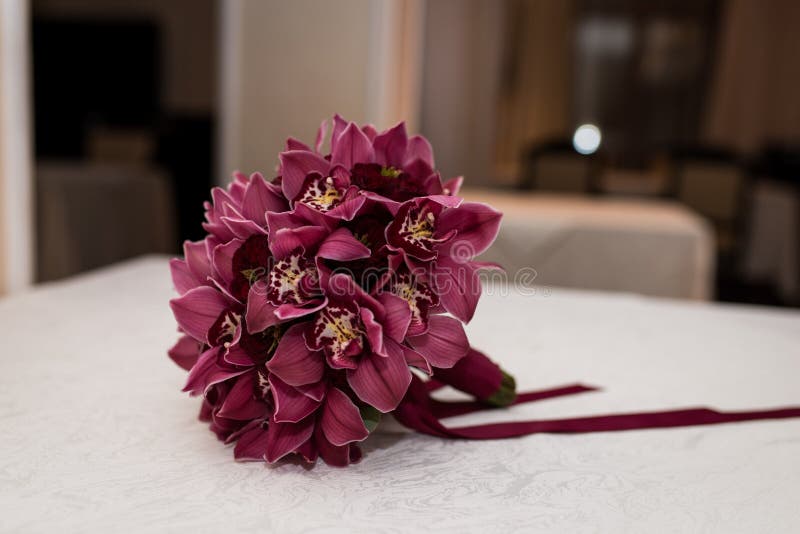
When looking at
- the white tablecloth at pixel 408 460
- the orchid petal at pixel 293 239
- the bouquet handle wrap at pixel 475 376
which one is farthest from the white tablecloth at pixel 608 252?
the orchid petal at pixel 293 239

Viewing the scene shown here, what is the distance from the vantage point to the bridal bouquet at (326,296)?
2.21 feet

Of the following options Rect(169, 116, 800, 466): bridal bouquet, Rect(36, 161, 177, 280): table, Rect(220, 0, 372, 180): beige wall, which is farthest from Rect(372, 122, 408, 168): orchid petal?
Rect(36, 161, 177, 280): table

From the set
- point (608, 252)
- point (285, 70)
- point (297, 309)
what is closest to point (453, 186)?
point (297, 309)

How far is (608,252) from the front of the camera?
294 centimetres

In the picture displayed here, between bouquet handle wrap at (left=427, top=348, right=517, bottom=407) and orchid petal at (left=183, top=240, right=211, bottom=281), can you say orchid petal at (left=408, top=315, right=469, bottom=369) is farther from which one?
orchid petal at (left=183, top=240, right=211, bottom=281)

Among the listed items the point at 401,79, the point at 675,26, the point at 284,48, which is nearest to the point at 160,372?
the point at 284,48

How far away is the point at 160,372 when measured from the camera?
103 cm

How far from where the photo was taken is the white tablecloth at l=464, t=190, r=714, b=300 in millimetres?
2891

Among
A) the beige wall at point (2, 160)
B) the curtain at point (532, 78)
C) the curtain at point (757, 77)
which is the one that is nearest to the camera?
the beige wall at point (2, 160)

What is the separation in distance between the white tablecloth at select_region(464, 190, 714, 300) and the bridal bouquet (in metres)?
2.23

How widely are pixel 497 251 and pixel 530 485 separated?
231cm

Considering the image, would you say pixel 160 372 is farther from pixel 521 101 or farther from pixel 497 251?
pixel 521 101

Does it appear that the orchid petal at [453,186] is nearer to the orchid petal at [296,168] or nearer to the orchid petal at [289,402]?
the orchid petal at [296,168]

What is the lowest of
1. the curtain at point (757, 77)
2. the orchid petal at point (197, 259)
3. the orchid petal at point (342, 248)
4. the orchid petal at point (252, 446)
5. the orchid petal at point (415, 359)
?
the orchid petal at point (252, 446)
